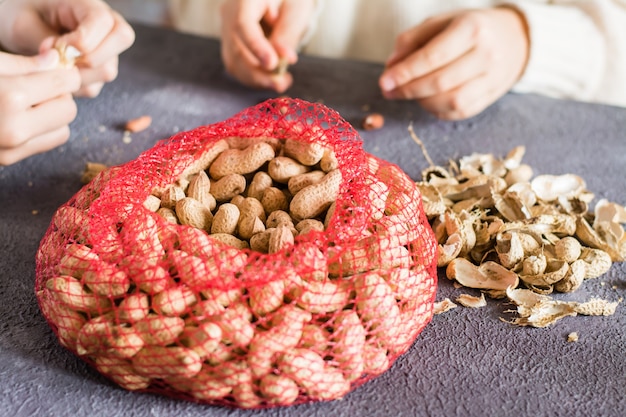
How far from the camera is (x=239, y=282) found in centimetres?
→ 59

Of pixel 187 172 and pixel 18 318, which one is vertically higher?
pixel 187 172

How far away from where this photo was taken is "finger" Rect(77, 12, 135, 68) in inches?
38.3

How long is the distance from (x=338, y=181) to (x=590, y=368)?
326mm

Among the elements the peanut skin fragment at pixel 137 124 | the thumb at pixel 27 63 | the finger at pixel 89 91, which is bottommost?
the peanut skin fragment at pixel 137 124

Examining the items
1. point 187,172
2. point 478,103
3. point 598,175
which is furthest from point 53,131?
point 598,175

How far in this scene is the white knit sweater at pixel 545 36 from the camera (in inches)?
47.5

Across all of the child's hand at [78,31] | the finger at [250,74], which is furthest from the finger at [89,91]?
the finger at [250,74]

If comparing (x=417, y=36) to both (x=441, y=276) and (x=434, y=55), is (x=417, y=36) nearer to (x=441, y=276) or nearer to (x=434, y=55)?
(x=434, y=55)

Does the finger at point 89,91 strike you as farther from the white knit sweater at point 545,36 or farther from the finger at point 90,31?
the white knit sweater at point 545,36

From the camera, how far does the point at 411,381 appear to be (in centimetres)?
65

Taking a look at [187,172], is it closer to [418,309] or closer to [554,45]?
[418,309]

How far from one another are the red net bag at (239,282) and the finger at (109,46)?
301mm

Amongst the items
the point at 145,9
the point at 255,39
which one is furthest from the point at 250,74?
the point at 145,9

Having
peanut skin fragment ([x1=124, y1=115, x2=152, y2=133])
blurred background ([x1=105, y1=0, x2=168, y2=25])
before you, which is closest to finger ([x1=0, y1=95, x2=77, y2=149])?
peanut skin fragment ([x1=124, y1=115, x2=152, y2=133])
